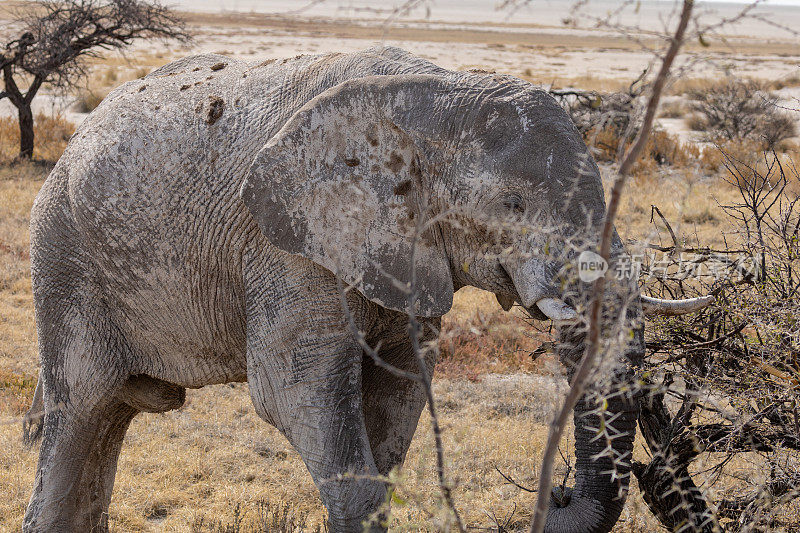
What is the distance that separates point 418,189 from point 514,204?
38 centimetres

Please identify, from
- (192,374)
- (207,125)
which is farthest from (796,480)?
(207,125)

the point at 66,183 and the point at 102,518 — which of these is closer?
the point at 66,183

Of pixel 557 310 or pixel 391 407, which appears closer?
pixel 557 310

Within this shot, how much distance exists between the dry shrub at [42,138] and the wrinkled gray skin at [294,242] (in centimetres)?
1261

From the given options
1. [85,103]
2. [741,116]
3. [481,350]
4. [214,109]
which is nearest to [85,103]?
[85,103]

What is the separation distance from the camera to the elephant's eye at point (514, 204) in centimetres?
293

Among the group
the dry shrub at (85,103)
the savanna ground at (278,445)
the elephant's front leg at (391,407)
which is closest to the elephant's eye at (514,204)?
the savanna ground at (278,445)

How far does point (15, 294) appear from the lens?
28.1ft

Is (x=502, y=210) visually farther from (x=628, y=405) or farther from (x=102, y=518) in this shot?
(x=102, y=518)

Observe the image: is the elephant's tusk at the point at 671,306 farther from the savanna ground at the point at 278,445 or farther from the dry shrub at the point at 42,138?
the dry shrub at the point at 42,138

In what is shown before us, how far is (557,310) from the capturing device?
2775mm

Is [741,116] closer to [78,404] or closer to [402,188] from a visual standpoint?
[402,188]

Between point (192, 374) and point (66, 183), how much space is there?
0.99 meters

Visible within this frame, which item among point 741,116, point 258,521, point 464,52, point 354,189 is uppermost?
point 354,189
